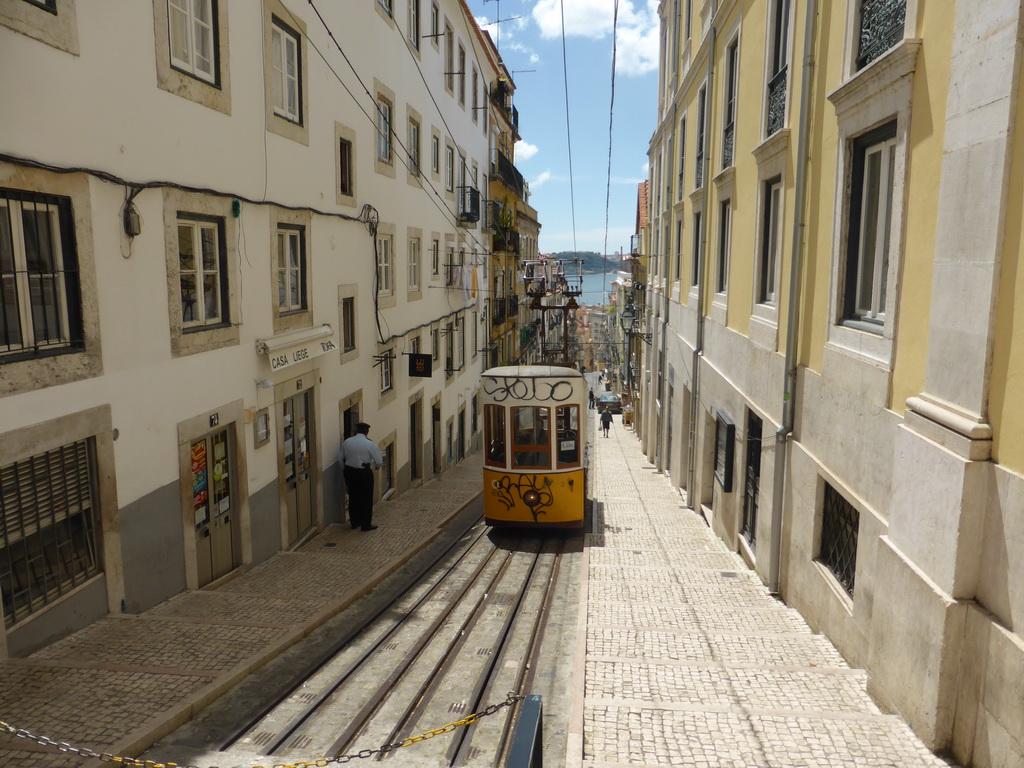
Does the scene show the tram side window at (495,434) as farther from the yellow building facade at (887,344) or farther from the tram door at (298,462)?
the yellow building facade at (887,344)

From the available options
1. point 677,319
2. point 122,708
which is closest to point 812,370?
point 122,708

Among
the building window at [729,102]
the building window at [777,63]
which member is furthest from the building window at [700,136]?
the building window at [777,63]

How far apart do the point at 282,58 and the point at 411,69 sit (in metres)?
6.74

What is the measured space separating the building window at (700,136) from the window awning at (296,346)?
7.79 meters

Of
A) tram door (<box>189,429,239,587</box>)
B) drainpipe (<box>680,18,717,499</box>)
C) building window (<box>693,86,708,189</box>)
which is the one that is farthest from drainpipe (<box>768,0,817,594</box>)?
building window (<box>693,86,708,189</box>)

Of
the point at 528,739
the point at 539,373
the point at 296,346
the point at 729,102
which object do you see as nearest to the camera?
the point at 528,739

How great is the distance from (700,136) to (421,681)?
12.0 m

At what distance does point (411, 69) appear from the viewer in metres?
15.8

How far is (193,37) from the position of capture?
24.6ft

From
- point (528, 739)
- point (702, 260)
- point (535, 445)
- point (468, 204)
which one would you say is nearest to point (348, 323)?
point (535, 445)

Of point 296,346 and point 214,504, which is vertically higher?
point 296,346

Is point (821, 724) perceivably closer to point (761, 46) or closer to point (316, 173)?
point (761, 46)

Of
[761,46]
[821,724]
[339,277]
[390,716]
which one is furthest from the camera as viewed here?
[339,277]

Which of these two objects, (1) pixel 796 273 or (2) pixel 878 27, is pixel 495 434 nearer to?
(1) pixel 796 273
